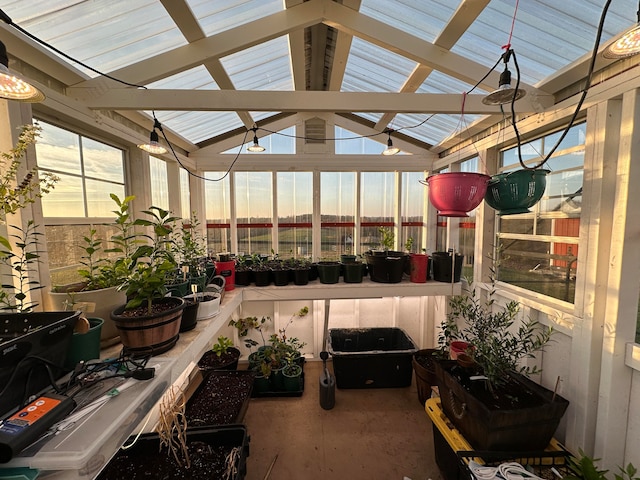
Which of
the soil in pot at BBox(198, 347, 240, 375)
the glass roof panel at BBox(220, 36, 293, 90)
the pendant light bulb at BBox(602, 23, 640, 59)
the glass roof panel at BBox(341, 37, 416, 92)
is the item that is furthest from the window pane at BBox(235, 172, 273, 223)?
the pendant light bulb at BBox(602, 23, 640, 59)

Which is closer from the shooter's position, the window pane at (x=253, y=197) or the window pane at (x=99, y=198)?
the window pane at (x=99, y=198)

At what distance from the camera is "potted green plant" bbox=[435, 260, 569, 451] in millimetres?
1285

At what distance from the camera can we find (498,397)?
141 cm

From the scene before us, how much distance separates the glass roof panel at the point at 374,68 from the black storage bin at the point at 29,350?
242cm

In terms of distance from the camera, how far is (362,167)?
10.5 feet

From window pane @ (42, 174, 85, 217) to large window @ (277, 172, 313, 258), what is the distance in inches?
74.5

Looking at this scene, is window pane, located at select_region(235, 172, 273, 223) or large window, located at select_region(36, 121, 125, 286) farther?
window pane, located at select_region(235, 172, 273, 223)

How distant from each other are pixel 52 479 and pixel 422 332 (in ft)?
10.9

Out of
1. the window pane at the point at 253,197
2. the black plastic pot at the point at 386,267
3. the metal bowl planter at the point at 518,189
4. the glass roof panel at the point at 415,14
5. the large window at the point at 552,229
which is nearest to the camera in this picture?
the metal bowl planter at the point at 518,189

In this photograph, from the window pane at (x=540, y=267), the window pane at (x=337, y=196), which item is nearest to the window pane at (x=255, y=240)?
the window pane at (x=337, y=196)

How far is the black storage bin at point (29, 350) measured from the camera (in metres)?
0.73

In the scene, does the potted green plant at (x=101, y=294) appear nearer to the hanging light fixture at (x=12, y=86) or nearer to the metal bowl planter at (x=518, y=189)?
the hanging light fixture at (x=12, y=86)

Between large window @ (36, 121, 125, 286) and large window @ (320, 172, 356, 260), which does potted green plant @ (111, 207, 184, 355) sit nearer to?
large window @ (36, 121, 125, 286)

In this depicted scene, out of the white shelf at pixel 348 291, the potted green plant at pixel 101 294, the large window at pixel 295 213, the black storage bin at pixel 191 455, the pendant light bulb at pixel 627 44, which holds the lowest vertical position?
the black storage bin at pixel 191 455
